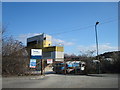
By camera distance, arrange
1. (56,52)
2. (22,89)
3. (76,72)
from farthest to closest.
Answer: (56,52), (76,72), (22,89)

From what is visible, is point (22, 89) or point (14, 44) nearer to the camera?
point (22, 89)

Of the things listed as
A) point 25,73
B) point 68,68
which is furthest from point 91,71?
point 25,73

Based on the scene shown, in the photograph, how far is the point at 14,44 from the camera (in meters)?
34.1

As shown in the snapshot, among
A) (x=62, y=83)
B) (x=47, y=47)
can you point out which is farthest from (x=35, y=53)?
(x=47, y=47)

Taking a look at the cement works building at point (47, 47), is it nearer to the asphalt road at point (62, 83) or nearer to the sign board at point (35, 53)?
the sign board at point (35, 53)

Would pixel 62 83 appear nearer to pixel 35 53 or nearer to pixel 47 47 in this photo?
pixel 35 53

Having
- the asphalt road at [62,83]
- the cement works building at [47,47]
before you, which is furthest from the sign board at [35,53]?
the cement works building at [47,47]

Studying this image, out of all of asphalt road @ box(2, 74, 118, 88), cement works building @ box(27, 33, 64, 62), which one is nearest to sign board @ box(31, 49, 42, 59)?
asphalt road @ box(2, 74, 118, 88)

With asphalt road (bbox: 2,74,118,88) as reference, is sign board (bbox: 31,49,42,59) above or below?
above

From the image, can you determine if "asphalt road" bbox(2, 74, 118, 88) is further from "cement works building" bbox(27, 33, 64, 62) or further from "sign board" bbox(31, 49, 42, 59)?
"cement works building" bbox(27, 33, 64, 62)

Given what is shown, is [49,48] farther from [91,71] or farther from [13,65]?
[13,65]

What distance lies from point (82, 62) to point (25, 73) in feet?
55.3

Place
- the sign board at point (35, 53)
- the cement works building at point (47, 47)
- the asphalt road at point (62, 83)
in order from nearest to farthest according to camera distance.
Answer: the asphalt road at point (62, 83), the sign board at point (35, 53), the cement works building at point (47, 47)

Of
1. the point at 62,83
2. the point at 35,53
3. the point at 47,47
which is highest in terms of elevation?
the point at 47,47
